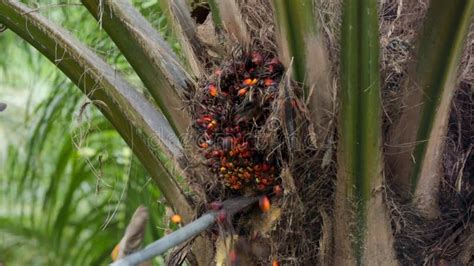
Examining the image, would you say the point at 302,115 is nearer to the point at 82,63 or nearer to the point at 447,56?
the point at 447,56

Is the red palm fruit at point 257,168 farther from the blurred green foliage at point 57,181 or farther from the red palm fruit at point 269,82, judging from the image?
the blurred green foliage at point 57,181

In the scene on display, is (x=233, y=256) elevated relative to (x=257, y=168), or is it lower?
lower

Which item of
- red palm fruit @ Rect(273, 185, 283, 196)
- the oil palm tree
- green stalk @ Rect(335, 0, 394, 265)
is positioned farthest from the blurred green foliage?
green stalk @ Rect(335, 0, 394, 265)

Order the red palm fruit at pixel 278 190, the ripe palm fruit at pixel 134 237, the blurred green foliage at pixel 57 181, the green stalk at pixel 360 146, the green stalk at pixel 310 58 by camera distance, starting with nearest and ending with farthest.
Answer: the ripe palm fruit at pixel 134 237, the green stalk at pixel 360 146, the green stalk at pixel 310 58, the red palm fruit at pixel 278 190, the blurred green foliage at pixel 57 181

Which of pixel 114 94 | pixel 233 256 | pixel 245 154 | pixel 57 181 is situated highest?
pixel 114 94

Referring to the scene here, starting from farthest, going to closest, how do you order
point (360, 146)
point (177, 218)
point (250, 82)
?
1. point (177, 218)
2. point (250, 82)
3. point (360, 146)

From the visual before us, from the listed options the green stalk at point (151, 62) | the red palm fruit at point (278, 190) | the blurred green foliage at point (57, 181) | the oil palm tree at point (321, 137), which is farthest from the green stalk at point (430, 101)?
the blurred green foliage at point (57, 181)

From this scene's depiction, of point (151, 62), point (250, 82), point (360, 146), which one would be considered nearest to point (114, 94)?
point (151, 62)

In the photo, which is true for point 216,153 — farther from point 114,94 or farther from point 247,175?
point 114,94
